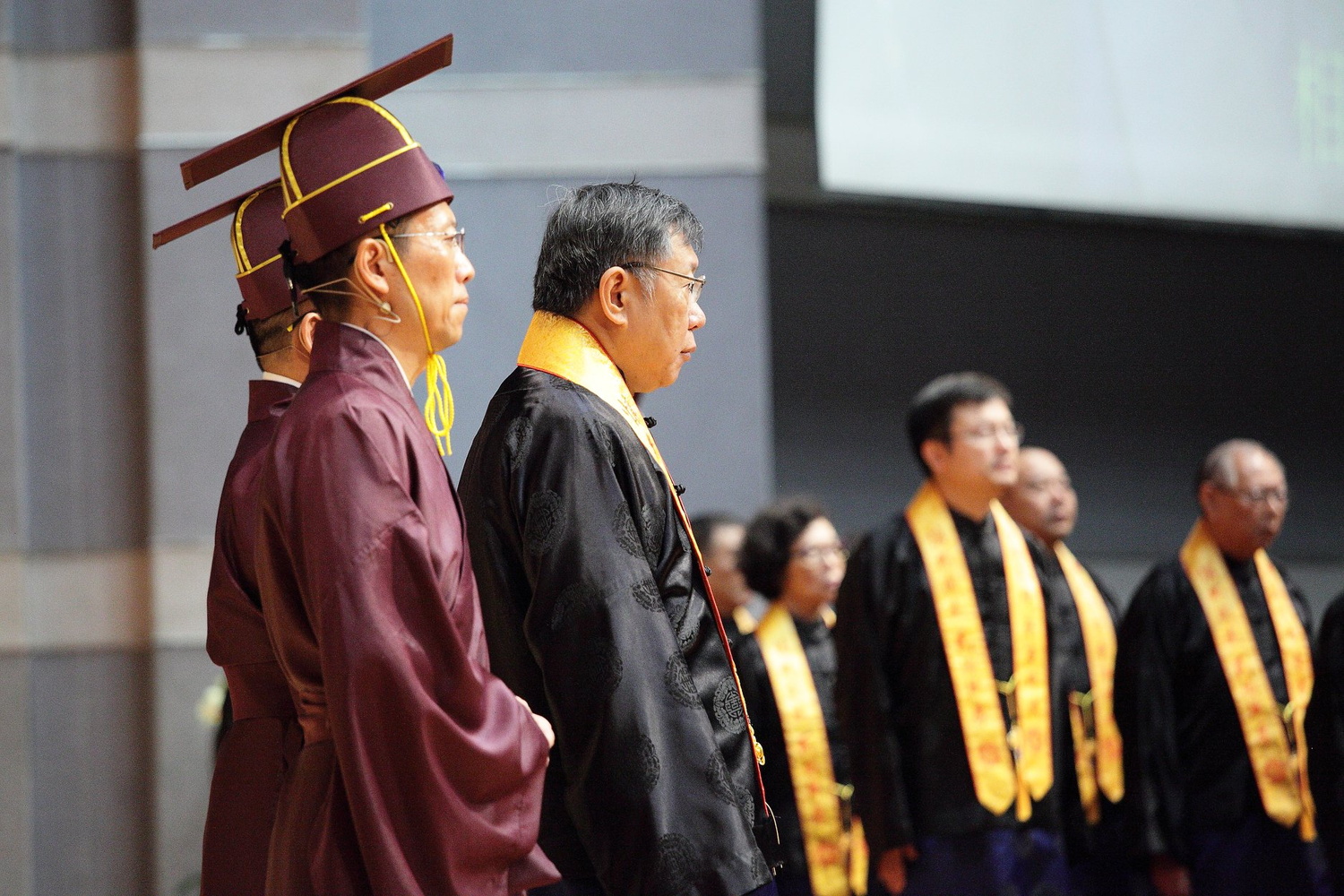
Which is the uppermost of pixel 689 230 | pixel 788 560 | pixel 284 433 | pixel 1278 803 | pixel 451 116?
pixel 451 116

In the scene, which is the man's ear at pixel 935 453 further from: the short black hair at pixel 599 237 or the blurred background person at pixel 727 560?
the short black hair at pixel 599 237

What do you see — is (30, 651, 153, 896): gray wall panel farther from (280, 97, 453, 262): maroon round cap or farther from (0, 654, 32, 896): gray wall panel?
(280, 97, 453, 262): maroon round cap

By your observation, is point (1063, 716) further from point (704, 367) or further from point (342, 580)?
point (342, 580)

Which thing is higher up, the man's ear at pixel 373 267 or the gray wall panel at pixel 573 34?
the gray wall panel at pixel 573 34

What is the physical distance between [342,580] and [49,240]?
3.84 meters

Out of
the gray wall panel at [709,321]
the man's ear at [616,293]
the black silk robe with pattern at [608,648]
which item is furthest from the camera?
the gray wall panel at [709,321]

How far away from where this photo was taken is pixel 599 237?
231 centimetres

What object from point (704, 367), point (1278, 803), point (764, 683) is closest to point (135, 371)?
point (704, 367)

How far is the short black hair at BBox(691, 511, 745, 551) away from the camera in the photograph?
16.4 ft

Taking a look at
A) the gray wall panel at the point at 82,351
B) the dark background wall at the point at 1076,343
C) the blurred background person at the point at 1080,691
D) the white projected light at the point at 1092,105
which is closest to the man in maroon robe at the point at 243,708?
the blurred background person at the point at 1080,691

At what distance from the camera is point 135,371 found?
16.7ft

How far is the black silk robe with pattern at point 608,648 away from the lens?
201 cm

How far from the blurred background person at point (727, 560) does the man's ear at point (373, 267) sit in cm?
307

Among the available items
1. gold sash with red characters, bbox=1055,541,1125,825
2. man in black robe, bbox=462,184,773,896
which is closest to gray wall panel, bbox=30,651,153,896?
gold sash with red characters, bbox=1055,541,1125,825
